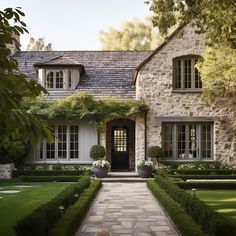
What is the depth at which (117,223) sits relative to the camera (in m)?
10.5

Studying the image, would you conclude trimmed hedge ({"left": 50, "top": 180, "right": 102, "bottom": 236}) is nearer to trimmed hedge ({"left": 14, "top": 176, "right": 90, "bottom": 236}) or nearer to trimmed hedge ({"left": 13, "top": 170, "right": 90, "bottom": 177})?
trimmed hedge ({"left": 14, "top": 176, "right": 90, "bottom": 236})

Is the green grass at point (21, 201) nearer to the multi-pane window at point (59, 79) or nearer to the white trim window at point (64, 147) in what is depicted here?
the white trim window at point (64, 147)

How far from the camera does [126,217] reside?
Answer: 37.2 ft

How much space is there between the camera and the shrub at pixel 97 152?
2311 centimetres

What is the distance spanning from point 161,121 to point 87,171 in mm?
4723

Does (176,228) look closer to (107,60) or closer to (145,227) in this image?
(145,227)

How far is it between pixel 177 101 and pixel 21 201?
11.8 meters

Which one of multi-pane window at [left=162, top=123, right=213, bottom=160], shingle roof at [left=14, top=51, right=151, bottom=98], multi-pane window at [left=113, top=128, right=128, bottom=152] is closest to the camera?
multi-pane window at [left=162, top=123, right=213, bottom=160]

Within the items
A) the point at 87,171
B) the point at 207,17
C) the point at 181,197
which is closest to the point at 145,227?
the point at 181,197

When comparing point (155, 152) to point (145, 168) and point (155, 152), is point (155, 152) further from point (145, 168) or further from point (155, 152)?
point (145, 168)

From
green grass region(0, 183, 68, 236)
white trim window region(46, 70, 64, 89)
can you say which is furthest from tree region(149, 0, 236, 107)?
white trim window region(46, 70, 64, 89)

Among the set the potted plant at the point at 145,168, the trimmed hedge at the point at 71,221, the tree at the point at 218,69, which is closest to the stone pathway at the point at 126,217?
the trimmed hedge at the point at 71,221

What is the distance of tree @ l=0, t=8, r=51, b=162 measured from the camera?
149 inches

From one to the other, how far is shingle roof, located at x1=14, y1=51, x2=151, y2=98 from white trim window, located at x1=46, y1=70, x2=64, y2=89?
50 centimetres
